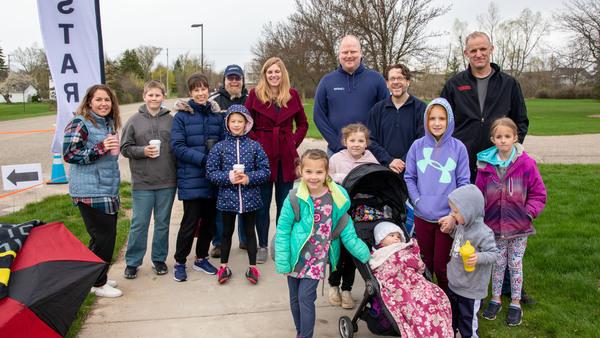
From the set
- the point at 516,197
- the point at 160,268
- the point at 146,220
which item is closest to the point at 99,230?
the point at 146,220

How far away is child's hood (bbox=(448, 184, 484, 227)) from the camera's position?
11.0 feet

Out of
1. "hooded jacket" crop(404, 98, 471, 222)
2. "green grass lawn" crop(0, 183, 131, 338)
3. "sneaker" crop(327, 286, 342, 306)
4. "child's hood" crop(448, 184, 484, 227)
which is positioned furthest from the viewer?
"green grass lawn" crop(0, 183, 131, 338)

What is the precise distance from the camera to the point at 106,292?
433cm

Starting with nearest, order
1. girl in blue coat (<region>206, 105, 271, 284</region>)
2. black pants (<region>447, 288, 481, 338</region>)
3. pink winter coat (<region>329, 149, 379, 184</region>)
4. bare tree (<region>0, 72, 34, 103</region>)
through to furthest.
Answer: black pants (<region>447, 288, 481, 338</region>) < pink winter coat (<region>329, 149, 379, 184</region>) < girl in blue coat (<region>206, 105, 271, 284</region>) < bare tree (<region>0, 72, 34, 103</region>)

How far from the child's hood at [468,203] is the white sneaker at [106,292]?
3050 mm

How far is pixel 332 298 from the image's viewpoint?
13.7 feet

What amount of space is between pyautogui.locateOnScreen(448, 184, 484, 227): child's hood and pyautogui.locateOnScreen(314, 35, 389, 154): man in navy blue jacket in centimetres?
153

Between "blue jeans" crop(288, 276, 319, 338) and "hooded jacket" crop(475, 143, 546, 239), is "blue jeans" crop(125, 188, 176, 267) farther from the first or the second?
"hooded jacket" crop(475, 143, 546, 239)

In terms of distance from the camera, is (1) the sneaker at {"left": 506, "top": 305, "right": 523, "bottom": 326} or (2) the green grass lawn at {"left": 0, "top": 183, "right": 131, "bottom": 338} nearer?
(1) the sneaker at {"left": 506, "top": 305, "right": 523, "bottom": 326}

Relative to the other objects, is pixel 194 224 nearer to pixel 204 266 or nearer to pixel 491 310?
pixel 204 266

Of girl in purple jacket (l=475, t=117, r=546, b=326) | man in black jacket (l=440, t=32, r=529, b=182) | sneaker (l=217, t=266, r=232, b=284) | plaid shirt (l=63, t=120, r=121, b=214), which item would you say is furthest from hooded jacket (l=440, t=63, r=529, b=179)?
plaid shirt (l=63, t=120, r=121, b=214)

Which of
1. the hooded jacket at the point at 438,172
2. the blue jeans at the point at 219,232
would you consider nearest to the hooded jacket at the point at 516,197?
the hooded jacket at the point at 438,172

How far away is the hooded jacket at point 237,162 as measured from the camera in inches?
176

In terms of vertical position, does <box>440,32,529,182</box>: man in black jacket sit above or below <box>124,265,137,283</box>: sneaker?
above
